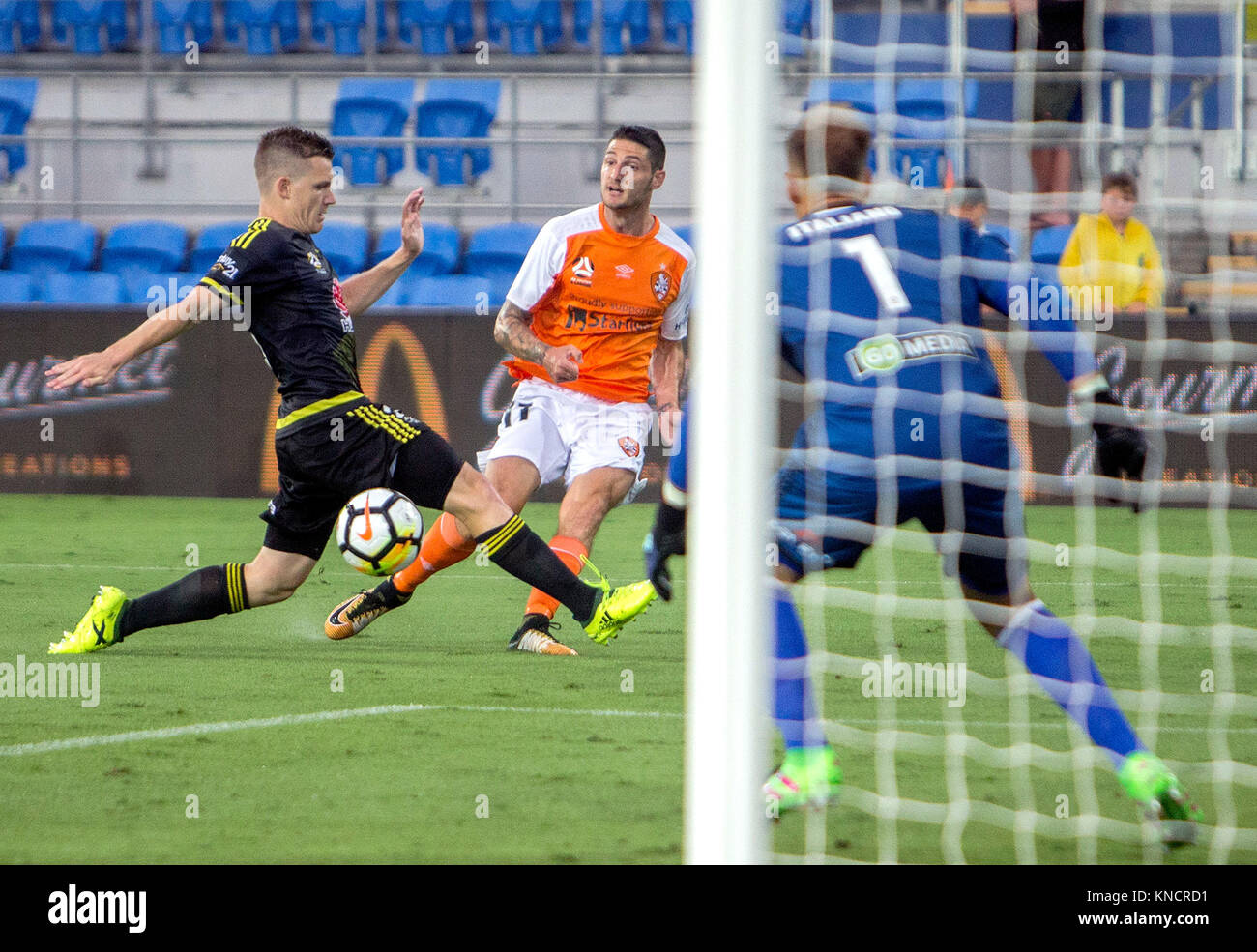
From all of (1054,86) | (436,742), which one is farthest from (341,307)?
(1054,86)

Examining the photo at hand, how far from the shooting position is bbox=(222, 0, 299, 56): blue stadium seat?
15.6 meters

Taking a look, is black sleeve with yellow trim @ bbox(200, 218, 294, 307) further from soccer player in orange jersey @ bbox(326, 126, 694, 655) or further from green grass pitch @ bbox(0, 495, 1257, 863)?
green grass pitch @ bbox(0, 495, 1257, 863)

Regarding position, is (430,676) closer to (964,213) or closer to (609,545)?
(609,545)

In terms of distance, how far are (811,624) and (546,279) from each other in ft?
5.70

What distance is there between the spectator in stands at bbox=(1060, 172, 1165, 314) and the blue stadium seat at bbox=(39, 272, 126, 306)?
788cm

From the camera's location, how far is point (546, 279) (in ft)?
19.3

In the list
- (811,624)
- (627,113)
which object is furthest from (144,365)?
(811,624)

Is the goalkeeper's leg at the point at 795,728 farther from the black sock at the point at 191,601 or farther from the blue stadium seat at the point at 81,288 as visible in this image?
the blue stadium seat at the point at 81,288

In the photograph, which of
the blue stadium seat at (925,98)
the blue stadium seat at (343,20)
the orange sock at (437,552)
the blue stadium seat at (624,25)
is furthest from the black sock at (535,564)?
the blue stadium seat at (343,20)

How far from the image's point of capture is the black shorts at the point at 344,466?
4.87 m

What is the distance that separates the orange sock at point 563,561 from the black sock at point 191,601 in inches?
40.6
